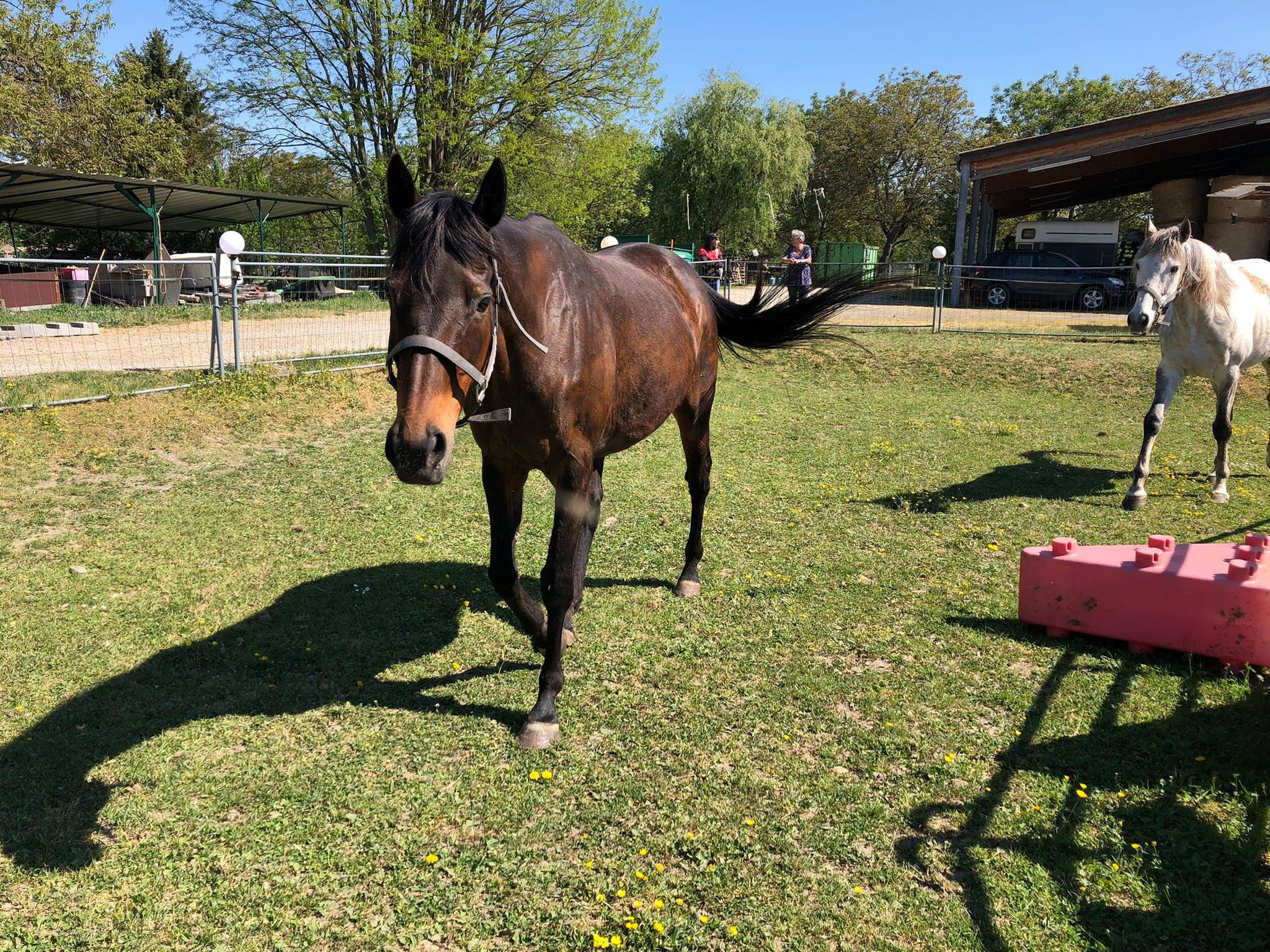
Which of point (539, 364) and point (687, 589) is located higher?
point (539, 364)

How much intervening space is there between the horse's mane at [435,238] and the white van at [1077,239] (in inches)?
1170

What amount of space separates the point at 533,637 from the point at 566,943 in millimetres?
1749

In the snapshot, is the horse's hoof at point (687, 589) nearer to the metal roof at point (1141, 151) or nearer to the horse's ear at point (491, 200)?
the horse's ear at point (491, 200)

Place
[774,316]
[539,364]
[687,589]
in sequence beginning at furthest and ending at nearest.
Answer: [774,316], [687,589], [539,364]

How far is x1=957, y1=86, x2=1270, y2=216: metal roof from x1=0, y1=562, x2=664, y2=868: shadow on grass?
21.1 meters

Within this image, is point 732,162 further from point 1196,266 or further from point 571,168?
point 1196,266

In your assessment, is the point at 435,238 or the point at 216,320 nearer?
the point at 435,238

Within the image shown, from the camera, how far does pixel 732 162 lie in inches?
1757

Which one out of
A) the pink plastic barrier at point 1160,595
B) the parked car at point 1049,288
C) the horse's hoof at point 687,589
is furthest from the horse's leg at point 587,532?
the parked car at point 1049,288

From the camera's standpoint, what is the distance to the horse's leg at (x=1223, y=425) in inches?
266

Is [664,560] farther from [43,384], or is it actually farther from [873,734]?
[43,384]

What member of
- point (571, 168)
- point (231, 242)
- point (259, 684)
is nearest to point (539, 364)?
point (259, 684)

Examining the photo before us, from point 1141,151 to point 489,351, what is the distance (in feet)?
87.7

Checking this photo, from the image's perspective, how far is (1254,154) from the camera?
23125 millimetres
